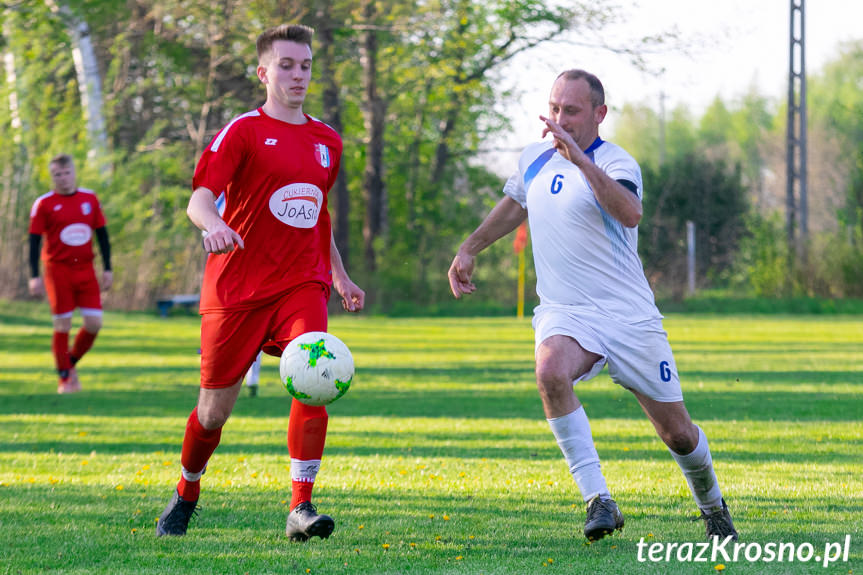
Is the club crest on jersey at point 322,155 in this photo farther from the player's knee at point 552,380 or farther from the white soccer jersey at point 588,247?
the player's knee at point 552,380

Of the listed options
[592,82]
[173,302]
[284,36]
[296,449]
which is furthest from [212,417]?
[173,302]

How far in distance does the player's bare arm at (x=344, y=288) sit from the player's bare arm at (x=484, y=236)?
1.58 ft

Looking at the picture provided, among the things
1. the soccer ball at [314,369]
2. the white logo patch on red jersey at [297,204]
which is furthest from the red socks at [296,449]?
the white logo patch on red jersey at [297,204]

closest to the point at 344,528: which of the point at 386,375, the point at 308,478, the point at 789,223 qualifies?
the point at 308,478

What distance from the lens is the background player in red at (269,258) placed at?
5488 millimetres

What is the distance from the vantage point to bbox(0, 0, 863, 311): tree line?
26.1 metres

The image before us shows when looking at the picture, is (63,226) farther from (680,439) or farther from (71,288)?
(680,439)

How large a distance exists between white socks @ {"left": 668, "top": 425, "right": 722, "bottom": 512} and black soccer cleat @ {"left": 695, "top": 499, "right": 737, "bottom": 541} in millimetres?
28

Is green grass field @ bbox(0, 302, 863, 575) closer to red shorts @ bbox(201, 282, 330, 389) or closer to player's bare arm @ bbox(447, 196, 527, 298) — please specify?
red shorts @ bbox(201, 282, 330, 389)

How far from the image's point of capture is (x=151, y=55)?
34.2m

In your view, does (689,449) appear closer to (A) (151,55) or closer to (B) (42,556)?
(B) (42,556)

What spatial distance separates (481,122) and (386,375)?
3125cm

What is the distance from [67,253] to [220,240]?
28.1ft

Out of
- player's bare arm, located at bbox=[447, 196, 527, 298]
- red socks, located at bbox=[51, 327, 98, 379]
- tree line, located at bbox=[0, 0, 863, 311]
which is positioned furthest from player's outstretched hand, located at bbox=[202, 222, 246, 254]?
tree line, located at bbox=[0, 0, 863, 311]
